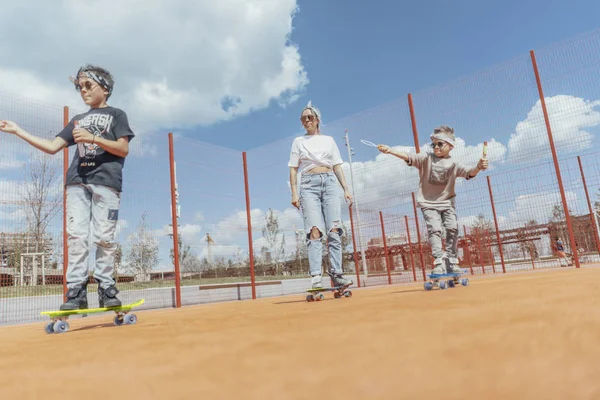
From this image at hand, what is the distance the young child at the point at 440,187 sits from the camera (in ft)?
11.6

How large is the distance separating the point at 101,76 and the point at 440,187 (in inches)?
115

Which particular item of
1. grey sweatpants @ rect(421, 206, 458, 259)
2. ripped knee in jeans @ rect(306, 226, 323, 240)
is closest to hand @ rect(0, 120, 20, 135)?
ripped knee in jeans @ rect(306, 226, 323, 240)

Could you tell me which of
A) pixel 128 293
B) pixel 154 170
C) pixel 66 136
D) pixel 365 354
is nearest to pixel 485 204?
pixel 154 170

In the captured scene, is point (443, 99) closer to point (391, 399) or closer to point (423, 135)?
point (423, 135)

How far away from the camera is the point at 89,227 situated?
2.55 meters

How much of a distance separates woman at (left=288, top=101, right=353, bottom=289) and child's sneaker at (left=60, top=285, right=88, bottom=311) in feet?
5.50

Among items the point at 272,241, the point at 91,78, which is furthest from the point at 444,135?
the point at 272,241

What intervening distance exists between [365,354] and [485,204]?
715 centimetres

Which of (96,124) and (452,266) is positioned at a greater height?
(96,124)

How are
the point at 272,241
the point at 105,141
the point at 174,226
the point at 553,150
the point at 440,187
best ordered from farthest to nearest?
the point at 272,241 < the point at 553,150 < the point at 174,226 < the point at 440,187 < the point at 105,141

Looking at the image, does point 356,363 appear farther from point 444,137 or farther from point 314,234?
point 444,137

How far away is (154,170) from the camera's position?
591cm

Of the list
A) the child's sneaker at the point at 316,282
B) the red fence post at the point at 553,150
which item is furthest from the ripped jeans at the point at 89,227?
the red fence post at the point at 553,150

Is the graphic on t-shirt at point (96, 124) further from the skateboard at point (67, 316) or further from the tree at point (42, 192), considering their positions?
the tree at point (42, 192)
